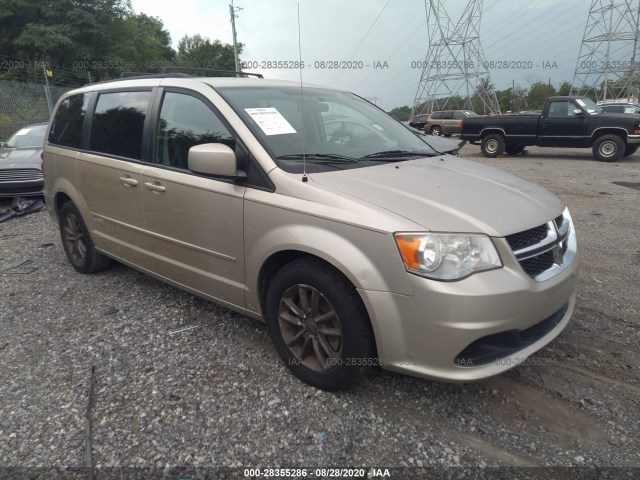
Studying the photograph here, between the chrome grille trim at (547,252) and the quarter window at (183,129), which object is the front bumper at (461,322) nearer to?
the chrome grille trim at (547,252)

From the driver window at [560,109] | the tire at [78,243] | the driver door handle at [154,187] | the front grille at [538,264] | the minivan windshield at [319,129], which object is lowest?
the tire at [78,243]

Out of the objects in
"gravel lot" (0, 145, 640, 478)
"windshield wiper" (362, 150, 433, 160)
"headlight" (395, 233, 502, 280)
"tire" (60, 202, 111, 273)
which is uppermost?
"windshield wiper" (362, 150, 433, 160)

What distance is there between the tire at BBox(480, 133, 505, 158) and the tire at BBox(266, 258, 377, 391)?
14.1m

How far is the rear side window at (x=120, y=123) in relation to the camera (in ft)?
11.1

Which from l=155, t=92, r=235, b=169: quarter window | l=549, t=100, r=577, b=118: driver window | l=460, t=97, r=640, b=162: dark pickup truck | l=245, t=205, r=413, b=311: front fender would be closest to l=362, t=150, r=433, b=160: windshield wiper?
l=245, t=205, r=413, b=311: front fender

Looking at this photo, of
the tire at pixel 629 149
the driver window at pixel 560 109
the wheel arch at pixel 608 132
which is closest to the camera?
the wheel arch at pixel 608 132

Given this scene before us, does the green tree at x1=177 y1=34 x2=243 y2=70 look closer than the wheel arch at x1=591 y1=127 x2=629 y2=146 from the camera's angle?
No

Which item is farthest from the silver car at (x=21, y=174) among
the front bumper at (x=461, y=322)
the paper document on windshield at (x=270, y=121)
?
the front bumper at (x=461, y=322)

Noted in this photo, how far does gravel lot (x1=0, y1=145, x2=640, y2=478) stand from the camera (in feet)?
6.92

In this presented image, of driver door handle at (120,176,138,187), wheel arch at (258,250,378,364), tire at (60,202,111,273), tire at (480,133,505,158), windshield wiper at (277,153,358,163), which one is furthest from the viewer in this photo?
tire at (480,133,505,158)

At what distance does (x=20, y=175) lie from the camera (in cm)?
752

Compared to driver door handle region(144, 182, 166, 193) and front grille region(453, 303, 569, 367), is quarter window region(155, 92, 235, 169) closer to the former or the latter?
driver door handle region(144, 182, 166, 193)

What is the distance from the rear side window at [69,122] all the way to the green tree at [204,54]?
Answer: 2255 inches

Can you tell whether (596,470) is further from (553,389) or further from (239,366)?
(239,366)
